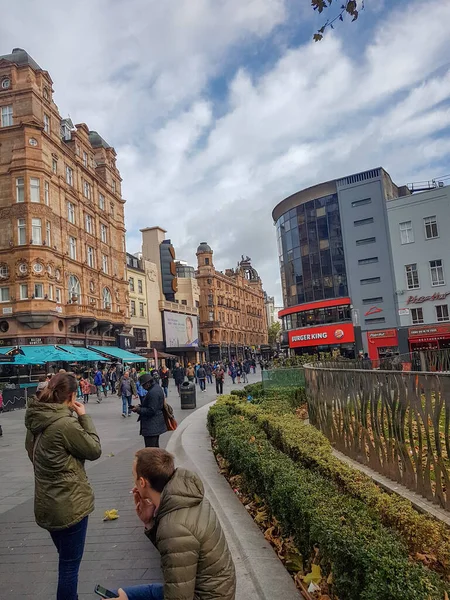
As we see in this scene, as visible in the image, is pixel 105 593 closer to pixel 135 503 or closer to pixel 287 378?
pixel 135 503

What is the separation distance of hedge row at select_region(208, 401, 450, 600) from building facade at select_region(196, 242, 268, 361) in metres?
70.3

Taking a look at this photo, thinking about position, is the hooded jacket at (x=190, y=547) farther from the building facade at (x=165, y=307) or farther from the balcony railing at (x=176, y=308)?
the balcony railing at (x=176, y=308)

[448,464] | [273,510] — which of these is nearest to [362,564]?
[273,510]

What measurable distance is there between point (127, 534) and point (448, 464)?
352 centimetres

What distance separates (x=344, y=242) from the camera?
44.6m

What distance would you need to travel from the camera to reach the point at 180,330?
59.8 meters

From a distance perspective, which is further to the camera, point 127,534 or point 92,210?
point 92,210

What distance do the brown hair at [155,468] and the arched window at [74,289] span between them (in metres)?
34.3

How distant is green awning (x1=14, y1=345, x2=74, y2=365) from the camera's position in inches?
1029

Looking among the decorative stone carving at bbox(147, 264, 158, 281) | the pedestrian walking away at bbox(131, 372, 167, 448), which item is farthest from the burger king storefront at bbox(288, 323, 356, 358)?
the pedestrian walking away at bbox(131, 372, 167, 448)

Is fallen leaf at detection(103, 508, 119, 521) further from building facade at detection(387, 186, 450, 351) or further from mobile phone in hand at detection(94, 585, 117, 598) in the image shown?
building facade at detection(387, 186, 450, 351)

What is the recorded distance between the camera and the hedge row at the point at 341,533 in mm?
2512

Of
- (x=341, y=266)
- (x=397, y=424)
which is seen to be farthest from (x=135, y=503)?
(x=341, y=266)

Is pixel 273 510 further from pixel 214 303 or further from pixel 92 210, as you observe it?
pixel 214 303
